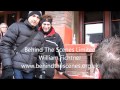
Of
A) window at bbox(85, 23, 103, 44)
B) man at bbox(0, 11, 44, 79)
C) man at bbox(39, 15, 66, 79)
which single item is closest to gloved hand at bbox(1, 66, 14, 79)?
man at bbox(0, 11, 44, 79)

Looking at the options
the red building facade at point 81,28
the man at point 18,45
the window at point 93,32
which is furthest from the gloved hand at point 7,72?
the window at point 93,32

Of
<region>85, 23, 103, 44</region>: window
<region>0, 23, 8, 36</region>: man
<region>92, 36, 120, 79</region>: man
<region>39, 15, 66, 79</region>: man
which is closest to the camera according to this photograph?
<region>92, 36, 120, 79</region>: man

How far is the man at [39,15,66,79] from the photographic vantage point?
2557 millimetres

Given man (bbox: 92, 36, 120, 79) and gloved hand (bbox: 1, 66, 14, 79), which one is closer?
man (bbox: 92, 36, 120, 79)

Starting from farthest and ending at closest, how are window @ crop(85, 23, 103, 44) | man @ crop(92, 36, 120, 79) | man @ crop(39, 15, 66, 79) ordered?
Answer: window @ crop(85, 23, 103, 44)
man @ crop(39, 15, 66, 79)
man @ crop(92, 36, 120, 79)

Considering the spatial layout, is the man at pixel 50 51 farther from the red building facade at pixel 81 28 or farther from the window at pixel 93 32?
the window at pixel 93 32

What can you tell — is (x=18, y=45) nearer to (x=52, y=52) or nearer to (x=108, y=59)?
(x=52, y=52)

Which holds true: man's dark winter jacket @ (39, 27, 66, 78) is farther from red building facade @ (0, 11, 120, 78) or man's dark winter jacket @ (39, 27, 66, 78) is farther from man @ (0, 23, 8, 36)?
man @ (0, 23, 8, 36)

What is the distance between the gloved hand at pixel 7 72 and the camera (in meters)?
2.62

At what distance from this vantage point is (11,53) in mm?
2676

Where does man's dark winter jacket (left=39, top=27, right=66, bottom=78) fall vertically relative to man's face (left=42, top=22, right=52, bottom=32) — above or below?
below

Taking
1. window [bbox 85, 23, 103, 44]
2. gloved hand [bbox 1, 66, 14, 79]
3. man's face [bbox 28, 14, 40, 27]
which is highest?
man's face [bbox 28, 14, 40, 27]
